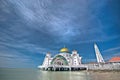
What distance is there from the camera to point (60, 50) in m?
53.7

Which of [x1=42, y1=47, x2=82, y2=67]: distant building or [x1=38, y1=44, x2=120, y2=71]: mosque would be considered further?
[x1=42, y1=47, x2=82, y2=67]: distant building

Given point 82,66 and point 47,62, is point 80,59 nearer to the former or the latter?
point 82,66

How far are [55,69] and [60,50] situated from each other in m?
14.5

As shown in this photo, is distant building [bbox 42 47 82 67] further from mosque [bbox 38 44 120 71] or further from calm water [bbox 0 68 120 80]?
calm water [bbox 0 68 120 80]

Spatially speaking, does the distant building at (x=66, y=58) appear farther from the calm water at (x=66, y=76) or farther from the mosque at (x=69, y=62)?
the calm water at (x=66, y=76)

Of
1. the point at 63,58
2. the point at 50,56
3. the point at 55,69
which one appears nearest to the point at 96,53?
the point at 63,58

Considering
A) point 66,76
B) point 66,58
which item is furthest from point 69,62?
point 66,76

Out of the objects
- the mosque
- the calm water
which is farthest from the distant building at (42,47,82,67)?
the calm water

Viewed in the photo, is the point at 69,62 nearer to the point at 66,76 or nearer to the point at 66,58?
the point at 66,58

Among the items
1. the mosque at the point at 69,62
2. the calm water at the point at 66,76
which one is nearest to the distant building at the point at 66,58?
the mosque at the point at 69,62

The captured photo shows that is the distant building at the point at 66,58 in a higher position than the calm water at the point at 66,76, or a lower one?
higher

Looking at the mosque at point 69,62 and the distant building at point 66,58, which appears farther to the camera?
the distant building at point 66,58

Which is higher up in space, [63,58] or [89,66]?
[63,58]

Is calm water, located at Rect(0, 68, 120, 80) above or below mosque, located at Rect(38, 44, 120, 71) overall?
below
